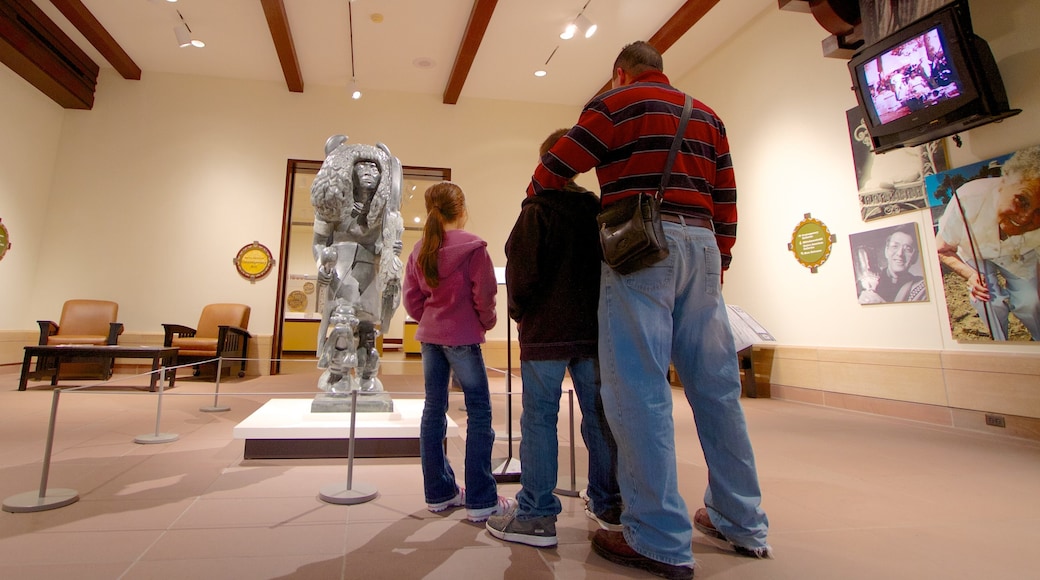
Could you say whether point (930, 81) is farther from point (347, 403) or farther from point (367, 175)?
point (347, 403)

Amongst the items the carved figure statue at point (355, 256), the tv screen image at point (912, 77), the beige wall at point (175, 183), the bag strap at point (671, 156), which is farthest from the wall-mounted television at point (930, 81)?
the beige wall at point (175, 183)

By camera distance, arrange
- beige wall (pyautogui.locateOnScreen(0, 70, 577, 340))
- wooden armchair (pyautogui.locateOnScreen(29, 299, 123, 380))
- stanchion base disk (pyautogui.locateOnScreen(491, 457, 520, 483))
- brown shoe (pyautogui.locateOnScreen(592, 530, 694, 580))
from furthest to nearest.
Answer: beige wall (pyautogui.locateOnScreen(0, 70, 577, 340)) → wooden armchair (pyautogui.locateOnScreen(29, 299, 123, 380)) → stanchion base disk (pyautogui.locateOnScreen(491, 457, 520, 483)) → brown shoe (pyautogui.locateOnScreen(592, 530, 694, 580))

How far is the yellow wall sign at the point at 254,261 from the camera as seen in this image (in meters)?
7.14

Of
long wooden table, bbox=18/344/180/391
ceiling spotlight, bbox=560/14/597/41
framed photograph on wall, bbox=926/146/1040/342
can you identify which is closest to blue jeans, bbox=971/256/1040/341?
framed photograph on wall, bbox=926/146/1040/342

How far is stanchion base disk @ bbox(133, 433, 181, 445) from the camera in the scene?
2833 mm

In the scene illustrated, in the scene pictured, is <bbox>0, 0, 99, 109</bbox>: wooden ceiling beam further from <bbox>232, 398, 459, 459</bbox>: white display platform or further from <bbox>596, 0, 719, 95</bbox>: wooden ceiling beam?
<bbox>596, 0, 719, 95</bbox>: wooden ceiling beam

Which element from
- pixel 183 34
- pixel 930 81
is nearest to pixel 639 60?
pixel 930 81

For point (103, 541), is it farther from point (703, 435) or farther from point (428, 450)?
point (703, 435)

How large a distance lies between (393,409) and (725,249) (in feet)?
7.76

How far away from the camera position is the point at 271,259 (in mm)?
7207

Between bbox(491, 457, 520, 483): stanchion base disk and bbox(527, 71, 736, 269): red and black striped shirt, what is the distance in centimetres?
145

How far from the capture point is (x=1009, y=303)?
331cm

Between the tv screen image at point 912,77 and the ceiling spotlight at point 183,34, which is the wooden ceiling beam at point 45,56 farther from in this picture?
the tv screen image at point 912,77

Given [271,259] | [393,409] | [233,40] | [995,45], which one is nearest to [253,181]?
[271,259]
